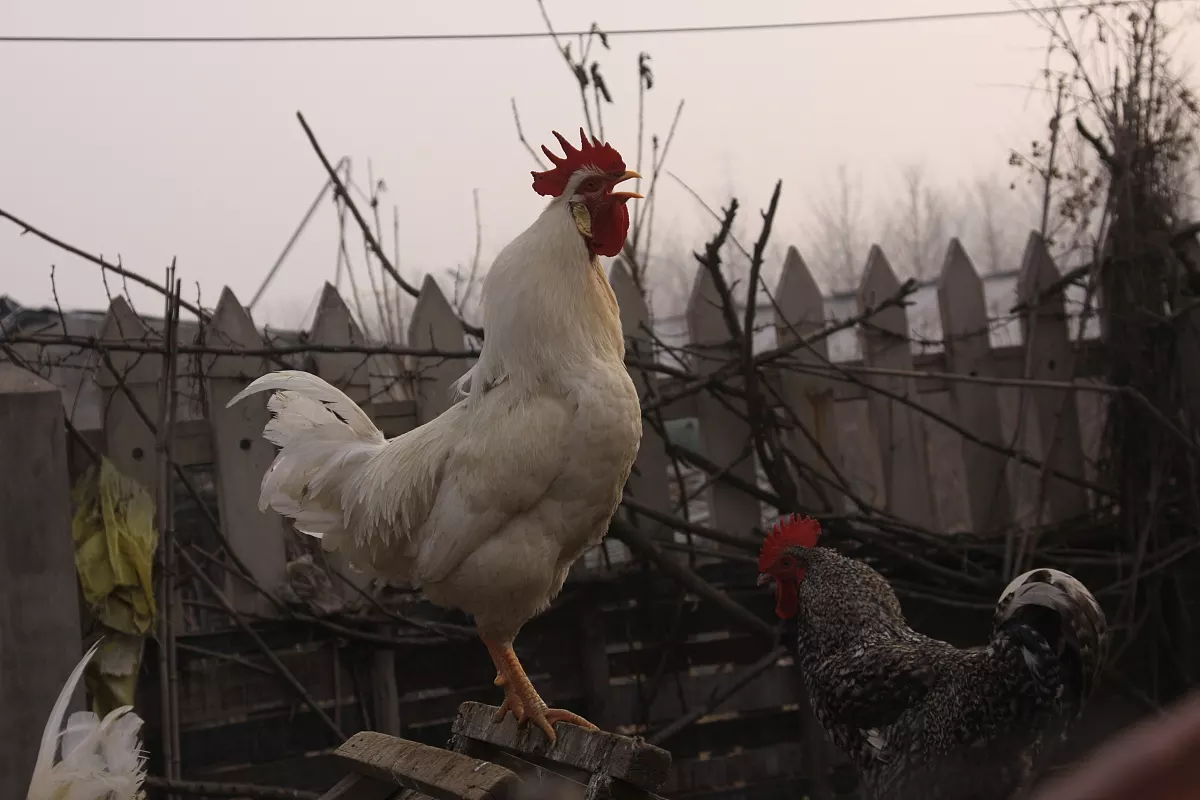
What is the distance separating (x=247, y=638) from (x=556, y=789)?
7.24 feet

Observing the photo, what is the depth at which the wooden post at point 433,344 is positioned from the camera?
144 inches

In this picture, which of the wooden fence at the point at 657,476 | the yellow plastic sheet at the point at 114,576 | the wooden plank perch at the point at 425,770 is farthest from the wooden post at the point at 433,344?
the wooden plank perch at the point at 425,770

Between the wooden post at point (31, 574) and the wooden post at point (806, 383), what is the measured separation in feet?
8.46

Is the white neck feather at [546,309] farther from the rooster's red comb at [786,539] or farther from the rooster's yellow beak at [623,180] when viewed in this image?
the rooster's red comb at [786,539]

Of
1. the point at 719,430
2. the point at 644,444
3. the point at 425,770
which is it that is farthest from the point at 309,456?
the point at 719,430

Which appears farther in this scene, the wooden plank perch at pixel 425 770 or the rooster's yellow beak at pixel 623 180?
the rooster's yellow beak at pixel 623 180

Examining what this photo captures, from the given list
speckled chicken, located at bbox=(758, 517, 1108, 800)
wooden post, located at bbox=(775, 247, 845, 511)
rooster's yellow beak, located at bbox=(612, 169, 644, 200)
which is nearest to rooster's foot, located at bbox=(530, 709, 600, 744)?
speckled chicken, located at bbox=(758, 517, 1108, 800)

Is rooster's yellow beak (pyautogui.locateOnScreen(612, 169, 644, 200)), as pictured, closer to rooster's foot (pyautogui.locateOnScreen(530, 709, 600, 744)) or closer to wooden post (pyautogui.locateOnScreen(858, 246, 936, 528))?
rooster's foot (pyautogui.locateOnScreen(530, 709, 600, 744))

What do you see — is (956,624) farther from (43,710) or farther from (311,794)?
(43,710)

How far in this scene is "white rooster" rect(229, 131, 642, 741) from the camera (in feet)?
6.53

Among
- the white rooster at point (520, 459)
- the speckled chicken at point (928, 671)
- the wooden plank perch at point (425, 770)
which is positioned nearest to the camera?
the wooden plank perch at point (425, 770)

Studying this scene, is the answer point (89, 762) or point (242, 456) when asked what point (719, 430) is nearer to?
point (242, 456)

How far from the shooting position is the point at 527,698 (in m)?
2.03

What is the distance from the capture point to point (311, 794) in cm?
321
